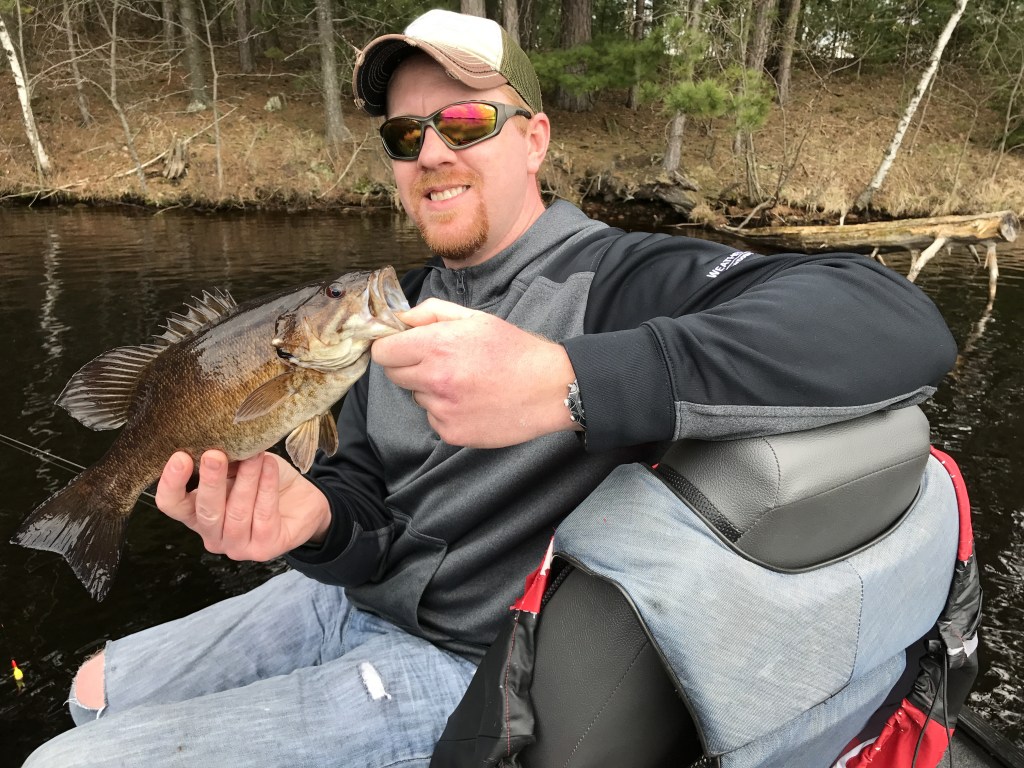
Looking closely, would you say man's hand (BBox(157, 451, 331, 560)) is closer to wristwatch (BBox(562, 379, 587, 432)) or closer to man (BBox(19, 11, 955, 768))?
man (BBox(19, 11, 955, 768))

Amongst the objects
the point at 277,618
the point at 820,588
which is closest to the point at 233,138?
the point at 277,618

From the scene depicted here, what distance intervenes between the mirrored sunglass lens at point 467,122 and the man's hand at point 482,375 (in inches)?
44.7

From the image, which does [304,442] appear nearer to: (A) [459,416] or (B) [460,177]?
(A) [459,416]

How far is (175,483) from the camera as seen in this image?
1.88 meters

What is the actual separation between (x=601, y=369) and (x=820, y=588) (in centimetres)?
62

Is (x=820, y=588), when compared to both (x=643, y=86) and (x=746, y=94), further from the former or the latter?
(x=643, y=86)

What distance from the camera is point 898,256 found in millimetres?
14430

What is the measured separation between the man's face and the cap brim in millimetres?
39

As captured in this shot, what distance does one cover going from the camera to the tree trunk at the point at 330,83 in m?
20.2

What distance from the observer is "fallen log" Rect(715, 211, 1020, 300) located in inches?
383

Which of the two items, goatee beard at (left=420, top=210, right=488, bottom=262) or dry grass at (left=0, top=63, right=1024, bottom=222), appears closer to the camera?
goatee beard at (left=420, top=210, right=488, bottom=262)

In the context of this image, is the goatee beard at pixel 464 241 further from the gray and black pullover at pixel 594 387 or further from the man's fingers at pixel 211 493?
the man's fingers at pixel 211 493

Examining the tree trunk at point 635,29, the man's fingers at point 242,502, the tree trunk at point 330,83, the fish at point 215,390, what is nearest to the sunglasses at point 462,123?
the fish at point 215,390

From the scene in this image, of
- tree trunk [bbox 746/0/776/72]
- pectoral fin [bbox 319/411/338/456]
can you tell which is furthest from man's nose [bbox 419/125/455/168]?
tree trunk [bbox 746/0/776/72]
